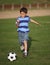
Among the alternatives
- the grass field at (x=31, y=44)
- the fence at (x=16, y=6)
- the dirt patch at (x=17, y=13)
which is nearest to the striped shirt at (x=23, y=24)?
the grass field at (x=31, y=44)

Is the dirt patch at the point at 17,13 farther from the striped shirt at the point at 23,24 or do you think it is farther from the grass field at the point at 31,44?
the striped shirt at the point at 23,24

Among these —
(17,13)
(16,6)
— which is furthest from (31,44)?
(16,6)

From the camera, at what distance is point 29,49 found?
374 inches

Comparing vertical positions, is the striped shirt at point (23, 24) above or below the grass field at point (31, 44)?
above

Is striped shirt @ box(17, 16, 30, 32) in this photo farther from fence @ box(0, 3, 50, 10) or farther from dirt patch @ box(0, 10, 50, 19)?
fence @ box(0, 3, 50, 10)

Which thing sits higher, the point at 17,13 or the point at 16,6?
the point at 16,6

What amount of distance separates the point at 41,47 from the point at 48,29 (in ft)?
13.2

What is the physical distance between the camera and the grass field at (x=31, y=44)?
8102mm

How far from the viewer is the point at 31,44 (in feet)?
34.1

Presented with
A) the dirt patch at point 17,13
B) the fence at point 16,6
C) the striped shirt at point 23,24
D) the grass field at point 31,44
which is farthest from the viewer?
the fence at point 16,6

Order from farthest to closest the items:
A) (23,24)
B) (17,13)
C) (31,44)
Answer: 1. (17,13)
2. (31,44)
3. (23,24)

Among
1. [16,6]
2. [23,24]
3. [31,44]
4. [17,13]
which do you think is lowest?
[17,13]

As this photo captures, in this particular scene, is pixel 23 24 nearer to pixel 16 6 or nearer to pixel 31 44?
pixel 31 44

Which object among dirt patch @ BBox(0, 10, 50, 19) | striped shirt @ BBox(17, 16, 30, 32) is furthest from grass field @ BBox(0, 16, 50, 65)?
dirt patch @ BBox(0, 10, 50, 19)
